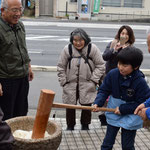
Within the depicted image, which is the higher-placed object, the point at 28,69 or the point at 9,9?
the point at 9,9

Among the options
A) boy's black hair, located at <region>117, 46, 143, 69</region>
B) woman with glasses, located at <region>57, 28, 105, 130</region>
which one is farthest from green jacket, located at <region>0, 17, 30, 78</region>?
boy's black hair, located at <region>117, 46, 143, 69</region>

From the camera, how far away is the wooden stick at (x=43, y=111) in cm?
284

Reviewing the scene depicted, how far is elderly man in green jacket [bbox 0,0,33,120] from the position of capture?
A: 340 cm

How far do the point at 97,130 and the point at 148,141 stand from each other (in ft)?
2.62

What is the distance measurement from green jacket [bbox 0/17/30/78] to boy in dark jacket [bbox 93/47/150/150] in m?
1.09

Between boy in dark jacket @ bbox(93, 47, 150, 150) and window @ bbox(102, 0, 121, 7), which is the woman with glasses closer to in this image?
boy in dark jacket @ bbox(93, 47, 150, 150)

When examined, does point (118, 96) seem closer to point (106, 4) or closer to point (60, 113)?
point (60, 113)

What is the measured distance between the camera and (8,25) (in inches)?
137

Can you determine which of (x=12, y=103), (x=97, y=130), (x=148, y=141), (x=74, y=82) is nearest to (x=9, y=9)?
(x=12, y=103)

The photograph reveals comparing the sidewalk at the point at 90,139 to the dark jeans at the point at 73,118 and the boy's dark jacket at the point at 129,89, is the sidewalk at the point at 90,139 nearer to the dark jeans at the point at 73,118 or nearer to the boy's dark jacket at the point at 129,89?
the dark jeans at the point at 73,118

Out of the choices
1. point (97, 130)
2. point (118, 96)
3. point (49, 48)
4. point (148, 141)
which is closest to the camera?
point (118, 96)

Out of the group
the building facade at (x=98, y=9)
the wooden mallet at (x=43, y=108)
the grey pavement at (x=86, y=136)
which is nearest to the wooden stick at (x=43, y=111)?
the wooden mallet at (x=43, y=108)

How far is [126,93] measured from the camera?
3.09 m

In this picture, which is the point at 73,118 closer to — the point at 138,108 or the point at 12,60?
the point at 12,60
